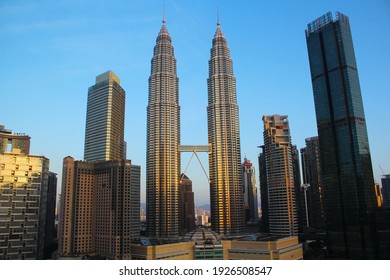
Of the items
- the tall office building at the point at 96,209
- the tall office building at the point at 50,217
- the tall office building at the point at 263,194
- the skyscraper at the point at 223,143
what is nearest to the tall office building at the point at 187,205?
the tall office building at the point at 263,194

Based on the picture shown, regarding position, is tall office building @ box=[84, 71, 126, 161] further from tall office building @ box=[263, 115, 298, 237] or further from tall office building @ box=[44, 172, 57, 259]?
tall office building @ box=[263, 115, 298, 237]

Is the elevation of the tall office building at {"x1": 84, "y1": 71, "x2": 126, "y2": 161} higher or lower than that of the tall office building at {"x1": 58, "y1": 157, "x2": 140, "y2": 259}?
higher

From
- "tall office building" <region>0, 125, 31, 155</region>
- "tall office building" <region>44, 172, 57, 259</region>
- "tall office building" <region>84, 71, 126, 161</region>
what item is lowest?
"tall office building" <region>44, 172, 57, 259</region>

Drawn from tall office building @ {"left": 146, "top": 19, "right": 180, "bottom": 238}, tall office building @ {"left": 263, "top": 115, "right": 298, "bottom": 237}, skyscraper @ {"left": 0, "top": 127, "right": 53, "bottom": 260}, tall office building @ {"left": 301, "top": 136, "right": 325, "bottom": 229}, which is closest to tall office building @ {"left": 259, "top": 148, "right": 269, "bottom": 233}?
tall office building @ {"left": 301, "top": 136, "right": 325, "bottom": 229}

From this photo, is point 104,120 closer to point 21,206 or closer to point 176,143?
point 176,143

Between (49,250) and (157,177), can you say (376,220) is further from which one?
(49,250)

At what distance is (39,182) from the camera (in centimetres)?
1462

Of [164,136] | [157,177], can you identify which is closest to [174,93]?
[164,136]

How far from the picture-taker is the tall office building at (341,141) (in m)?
19.2

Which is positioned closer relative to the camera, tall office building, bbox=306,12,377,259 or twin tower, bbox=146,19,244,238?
tall office building, bbox=306,12,377,259

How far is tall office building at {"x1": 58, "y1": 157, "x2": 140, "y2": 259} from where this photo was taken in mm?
20484

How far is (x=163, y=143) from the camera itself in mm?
29688

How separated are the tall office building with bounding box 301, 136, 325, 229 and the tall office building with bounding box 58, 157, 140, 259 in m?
17.5

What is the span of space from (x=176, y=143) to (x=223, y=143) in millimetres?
4245
